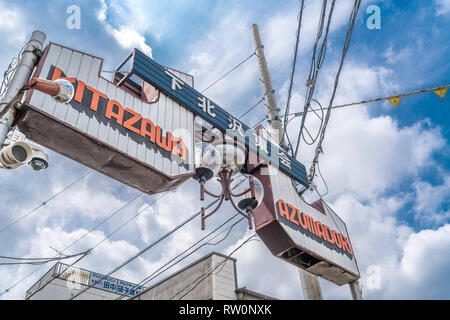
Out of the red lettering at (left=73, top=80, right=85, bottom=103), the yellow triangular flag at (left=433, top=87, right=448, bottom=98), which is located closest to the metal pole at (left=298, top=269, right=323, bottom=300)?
the yellow triangular flag at (left=433, top=87, right=448, bottom=98)

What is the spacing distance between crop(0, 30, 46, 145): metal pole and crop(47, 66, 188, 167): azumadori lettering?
41cm

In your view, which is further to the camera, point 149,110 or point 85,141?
point 149,110

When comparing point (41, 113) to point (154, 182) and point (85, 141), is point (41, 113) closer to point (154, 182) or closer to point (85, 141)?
point (85, 141)

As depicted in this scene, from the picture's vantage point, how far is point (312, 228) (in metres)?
10.2

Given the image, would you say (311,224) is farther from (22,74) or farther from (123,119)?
(22,74)

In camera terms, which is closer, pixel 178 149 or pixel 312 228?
pixel 178 149

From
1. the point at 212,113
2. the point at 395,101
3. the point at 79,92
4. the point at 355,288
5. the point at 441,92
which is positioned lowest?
the point at 355,288

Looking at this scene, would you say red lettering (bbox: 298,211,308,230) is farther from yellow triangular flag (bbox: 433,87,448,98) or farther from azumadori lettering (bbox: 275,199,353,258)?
yellow triangular flag (bbox: 433,87,448,98)

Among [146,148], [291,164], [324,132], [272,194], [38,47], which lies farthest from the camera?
[291,164]

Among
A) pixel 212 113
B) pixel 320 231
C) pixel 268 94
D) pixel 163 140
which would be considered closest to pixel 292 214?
pixel 320 231

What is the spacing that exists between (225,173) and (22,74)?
4215 mm
